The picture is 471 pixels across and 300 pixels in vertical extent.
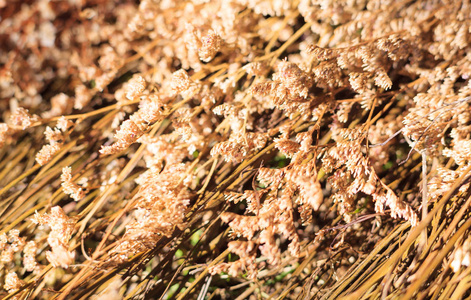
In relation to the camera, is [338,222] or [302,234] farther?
[302,234]

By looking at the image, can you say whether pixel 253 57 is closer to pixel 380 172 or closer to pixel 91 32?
pixel 380 172

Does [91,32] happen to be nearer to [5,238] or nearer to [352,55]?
Result: [5,238]

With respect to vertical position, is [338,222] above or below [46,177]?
below

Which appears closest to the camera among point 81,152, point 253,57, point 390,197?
point 390,197

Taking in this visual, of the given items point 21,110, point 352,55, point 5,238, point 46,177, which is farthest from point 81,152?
point 352,55

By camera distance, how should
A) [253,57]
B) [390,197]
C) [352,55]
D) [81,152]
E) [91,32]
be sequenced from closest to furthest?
[390,197] < [352,55] < [253,57] < [81,152] < [91,32]

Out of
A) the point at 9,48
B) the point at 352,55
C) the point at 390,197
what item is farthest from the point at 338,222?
the point at 9,48

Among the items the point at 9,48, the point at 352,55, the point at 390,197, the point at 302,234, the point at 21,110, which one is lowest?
the point at 302,234
